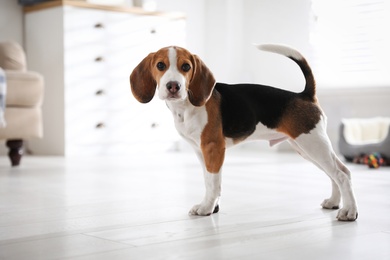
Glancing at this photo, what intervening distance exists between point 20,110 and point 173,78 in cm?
217

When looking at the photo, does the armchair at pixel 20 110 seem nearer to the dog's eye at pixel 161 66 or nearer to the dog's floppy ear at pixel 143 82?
the dog's floppy ear at pixel 143 82

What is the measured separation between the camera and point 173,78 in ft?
5.59

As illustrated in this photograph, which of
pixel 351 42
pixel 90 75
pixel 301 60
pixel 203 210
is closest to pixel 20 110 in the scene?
pixel 90 75

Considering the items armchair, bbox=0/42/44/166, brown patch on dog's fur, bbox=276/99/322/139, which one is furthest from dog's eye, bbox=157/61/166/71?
armchair, bbox=0/42/44/166

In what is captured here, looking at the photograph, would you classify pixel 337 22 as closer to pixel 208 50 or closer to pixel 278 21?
pixel 278 21

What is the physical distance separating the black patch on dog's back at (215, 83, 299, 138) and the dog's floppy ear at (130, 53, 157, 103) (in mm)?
222

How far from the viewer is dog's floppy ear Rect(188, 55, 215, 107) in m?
1.77

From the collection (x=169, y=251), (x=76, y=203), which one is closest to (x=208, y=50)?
(x=76, y=203)

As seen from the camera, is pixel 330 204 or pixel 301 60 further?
pixel 330 204

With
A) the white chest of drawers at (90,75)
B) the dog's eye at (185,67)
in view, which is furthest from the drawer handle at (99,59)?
the dog's eye at (185,67)

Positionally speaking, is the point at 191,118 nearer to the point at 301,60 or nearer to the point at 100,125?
the point at 301,60

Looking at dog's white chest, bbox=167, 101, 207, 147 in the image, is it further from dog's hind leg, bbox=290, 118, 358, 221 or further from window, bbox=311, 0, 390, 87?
window, bbox=311, 0, 390, 87

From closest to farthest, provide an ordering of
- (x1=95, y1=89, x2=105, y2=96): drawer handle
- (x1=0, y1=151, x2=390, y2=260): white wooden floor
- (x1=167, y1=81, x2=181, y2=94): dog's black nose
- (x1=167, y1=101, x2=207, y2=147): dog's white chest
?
(x1=0, y1=151, x2=390, y2=260): white wooden floor → (x1=167, y1=81, x2=181, y2=94): dog's black nose → (x1=167, y1=101, x2=207, y2=147): dog's white chest → (x1=95, y1=89, x2=105, y2=96): drawer handle

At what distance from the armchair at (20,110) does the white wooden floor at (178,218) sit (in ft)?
1.17
